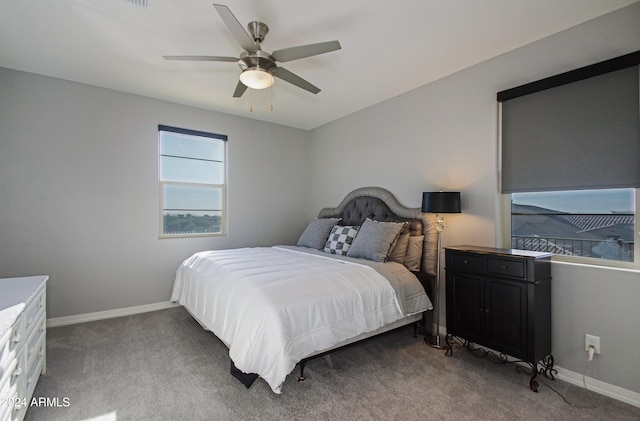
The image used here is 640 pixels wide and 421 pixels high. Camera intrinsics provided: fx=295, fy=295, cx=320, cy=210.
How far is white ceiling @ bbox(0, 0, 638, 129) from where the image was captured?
2.10 meters

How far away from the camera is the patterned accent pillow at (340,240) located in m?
3.49

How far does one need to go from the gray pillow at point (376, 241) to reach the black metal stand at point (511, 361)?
97 centimetres

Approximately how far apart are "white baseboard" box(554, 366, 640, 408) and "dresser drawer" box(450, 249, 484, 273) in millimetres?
939

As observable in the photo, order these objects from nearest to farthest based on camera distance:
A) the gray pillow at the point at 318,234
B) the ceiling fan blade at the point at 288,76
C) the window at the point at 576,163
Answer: the window at the point at 576,163
the ceiling fan blade at the point at 288,76
the gray pillow at the point at 318,234

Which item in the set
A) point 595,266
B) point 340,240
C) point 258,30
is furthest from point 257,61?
point 595,266

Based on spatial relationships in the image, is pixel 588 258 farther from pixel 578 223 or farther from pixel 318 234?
pixel 318 234

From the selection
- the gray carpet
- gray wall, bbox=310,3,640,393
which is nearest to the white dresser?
the gray carpet

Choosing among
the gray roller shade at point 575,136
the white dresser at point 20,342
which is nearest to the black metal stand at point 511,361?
the gray roller shade at point 575,136

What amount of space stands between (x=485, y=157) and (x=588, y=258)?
45.0 inches

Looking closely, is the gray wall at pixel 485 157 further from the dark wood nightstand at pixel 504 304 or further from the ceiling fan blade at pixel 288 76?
the ceiling fan blade at pixel 288 76

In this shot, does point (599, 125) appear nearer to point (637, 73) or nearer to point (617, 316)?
point (637, 73)

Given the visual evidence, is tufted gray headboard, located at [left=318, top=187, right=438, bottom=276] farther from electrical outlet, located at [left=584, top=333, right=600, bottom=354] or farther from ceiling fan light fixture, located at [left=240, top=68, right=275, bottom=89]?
ceiling fan light fixture, located at [left=240, top=68, right=275, bottom=89]

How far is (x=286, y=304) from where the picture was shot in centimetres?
192

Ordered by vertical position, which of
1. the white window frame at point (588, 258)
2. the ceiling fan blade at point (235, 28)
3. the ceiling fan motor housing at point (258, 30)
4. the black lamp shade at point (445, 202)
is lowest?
the white window frame at point (588, 258)
